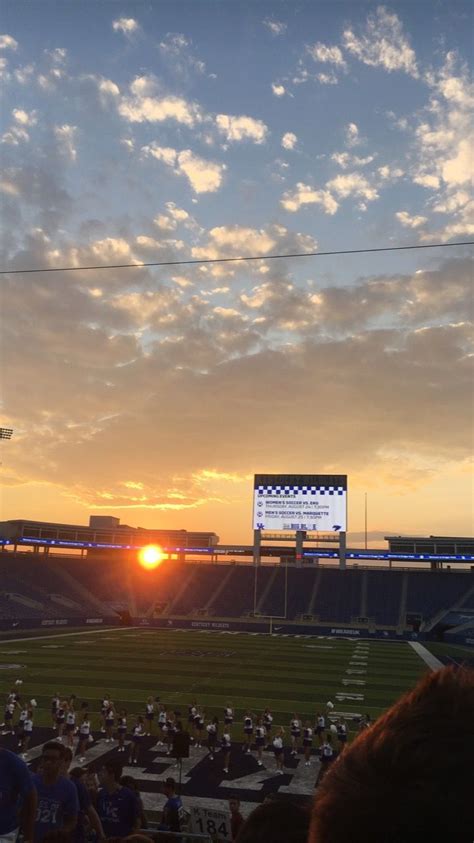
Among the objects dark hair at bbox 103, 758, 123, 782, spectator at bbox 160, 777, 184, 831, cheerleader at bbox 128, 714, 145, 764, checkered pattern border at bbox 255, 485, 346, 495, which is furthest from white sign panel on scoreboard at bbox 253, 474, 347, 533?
dark hair at bbox 103, 758, 123, 782

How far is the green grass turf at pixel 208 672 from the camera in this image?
934 inches

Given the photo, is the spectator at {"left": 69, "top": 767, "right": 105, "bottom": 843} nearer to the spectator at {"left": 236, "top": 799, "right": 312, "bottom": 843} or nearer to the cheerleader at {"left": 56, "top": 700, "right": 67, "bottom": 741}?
the spectator at {"left": 236, "top": 799, "right": 312, "bottom": 843}

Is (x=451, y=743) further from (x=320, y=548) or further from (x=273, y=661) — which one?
(x=320, y=548)

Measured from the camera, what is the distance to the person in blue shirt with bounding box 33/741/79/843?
18.3 feet

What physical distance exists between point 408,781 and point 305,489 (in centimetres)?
5941

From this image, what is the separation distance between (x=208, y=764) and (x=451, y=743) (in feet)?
58.5

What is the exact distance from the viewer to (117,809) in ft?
21.6

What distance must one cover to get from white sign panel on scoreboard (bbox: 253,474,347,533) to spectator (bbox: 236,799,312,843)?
57114mm

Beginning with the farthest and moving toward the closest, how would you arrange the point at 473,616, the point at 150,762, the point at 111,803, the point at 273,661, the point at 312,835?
1. the point at 473,616
2. the point at 273,661
3. the point at 150,762
4. the point at 111,803
5. the point at 312,835

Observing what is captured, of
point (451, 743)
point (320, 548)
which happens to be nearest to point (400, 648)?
point (320, 548)

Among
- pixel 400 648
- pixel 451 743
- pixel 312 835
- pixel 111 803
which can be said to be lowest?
pixel 400 648

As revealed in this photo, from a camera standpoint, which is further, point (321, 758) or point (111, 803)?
point (321, 758)

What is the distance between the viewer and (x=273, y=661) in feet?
113

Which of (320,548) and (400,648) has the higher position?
(320,548)
